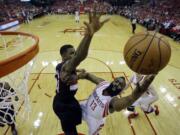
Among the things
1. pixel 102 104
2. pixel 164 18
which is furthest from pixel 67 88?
pixel 164 18

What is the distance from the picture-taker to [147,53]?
2.88 meters

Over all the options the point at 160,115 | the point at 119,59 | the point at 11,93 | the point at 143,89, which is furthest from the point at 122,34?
the point at 143,89

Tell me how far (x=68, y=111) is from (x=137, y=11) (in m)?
23.9

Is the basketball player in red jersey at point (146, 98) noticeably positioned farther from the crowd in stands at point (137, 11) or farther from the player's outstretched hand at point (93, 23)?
the crowd in stands at point (137, 11)

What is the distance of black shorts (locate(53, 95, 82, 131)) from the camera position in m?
3.51

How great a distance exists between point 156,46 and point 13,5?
2742 centimetres

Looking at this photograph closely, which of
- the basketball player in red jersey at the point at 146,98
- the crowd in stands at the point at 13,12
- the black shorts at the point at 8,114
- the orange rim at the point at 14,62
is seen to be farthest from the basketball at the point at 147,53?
the crowd in stands at the point at 13,12

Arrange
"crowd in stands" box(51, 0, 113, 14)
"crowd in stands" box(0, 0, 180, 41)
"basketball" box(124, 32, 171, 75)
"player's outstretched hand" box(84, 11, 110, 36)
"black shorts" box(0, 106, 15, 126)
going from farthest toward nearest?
"crowd in stands" box(51, 0, 113, 14), "crowd in stands" box(0, 0, 180, 41), "black shorts" box(0, 106, 15, 126), "basketball" box(124, 32, 171, 75), "player's outstretched hand" box(84, 11, 110, 36)

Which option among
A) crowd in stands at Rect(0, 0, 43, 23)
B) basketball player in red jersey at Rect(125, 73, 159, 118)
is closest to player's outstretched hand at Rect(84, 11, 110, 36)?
basketball player in red jersey at Rect(125, 73, 159, 118)

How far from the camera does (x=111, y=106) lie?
Answer: 333cm

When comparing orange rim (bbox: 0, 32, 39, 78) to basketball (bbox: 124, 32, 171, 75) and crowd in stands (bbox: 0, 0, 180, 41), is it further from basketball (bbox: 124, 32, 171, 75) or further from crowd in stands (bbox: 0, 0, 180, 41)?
crowd in stands (bbox: 0, 0, 180, 41)

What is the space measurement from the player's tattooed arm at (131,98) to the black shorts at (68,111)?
0.58 meters

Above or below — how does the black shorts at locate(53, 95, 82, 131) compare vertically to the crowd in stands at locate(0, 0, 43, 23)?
above

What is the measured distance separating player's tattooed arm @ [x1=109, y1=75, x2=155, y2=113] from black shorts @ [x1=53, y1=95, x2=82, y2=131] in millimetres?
580
